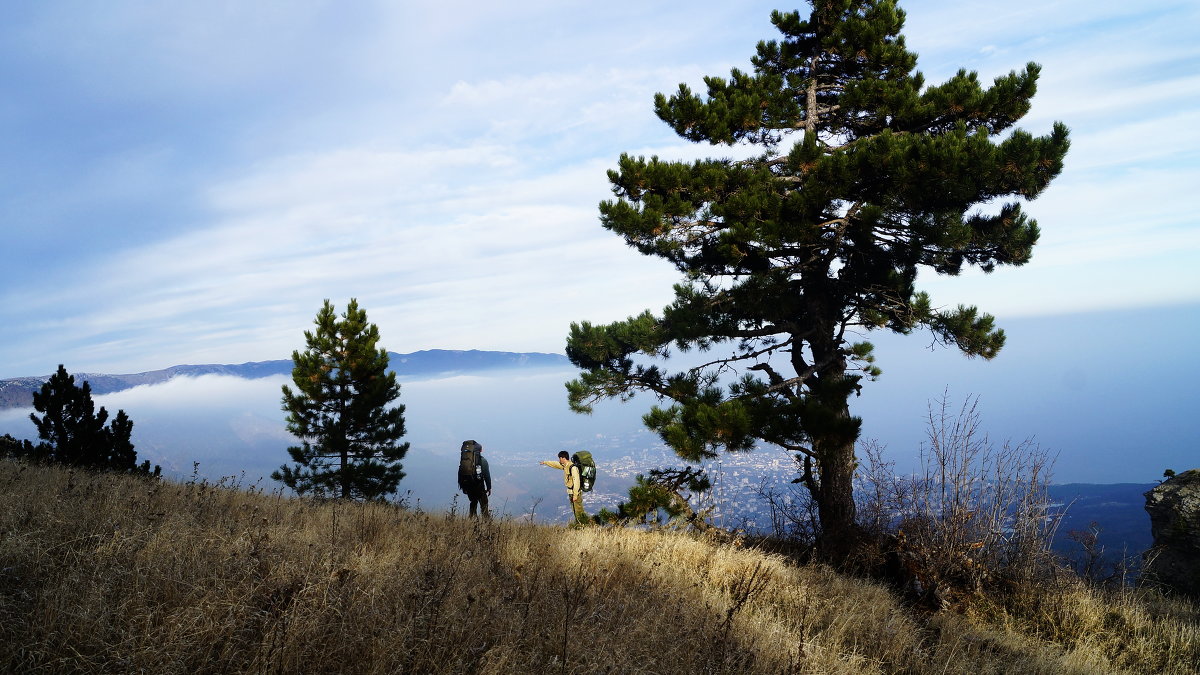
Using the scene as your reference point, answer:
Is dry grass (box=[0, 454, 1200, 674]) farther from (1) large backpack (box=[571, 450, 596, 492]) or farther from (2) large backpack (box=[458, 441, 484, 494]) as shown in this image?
(1) large backpack (box=[571, 450, 596, 492])

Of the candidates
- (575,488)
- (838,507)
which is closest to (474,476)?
(575,488)

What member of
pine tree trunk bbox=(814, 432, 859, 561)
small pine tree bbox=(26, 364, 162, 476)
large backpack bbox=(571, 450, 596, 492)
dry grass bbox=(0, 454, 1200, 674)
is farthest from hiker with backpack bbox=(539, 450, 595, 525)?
small pine tree bbox=(26, 364, 162, 476)

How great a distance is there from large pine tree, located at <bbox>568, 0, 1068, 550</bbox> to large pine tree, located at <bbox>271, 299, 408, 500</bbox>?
626 inches

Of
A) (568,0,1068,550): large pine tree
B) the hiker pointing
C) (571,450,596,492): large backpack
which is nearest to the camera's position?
(568,0,1068,550): large pine tree

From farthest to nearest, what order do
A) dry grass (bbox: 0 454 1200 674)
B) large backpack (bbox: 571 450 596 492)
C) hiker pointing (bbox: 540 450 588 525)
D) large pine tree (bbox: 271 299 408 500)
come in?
1. large pine tree (bbox: 271 299 408 500)
2. large backpack (bbox: 571 450 596 492)
3. hiker pointing (bbox: 540 450 588 525)
4. dry grass (bbox: 0 454 1200 674)

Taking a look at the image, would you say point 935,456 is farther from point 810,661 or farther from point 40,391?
point 40,391

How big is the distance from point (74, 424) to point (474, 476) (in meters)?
9.37

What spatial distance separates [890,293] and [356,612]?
8.84 meters

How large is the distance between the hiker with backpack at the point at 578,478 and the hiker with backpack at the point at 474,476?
3.50 feet

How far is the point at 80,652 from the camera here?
8.66 feet

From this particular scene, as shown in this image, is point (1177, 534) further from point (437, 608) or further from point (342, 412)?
point (342, 412)

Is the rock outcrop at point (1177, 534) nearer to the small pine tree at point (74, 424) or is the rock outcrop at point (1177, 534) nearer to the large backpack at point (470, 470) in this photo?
the large backpack at point (470, 470)

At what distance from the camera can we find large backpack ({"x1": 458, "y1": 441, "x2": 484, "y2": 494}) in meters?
9.32

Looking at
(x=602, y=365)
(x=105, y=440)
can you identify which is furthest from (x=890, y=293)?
(x=105, y=440)
